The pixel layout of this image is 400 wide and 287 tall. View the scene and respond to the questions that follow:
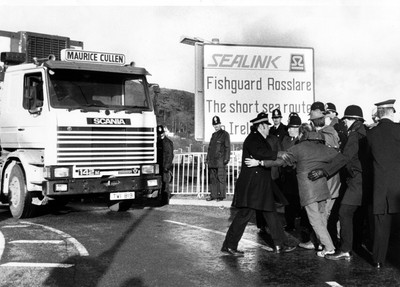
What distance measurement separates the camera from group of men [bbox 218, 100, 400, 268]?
268 inches

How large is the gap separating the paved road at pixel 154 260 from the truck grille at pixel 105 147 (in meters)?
1.22

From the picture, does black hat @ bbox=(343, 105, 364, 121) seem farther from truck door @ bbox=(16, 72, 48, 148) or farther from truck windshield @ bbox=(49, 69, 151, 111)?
truck door @ bbox=(16, 72, 48, 148)

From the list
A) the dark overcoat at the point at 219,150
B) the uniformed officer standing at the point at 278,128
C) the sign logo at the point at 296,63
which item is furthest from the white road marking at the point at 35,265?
the sign logo at the point at 296,63

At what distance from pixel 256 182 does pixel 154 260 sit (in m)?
1.72

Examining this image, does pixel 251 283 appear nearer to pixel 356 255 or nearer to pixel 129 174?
pixel 356 255

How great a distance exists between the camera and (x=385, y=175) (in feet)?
22.4

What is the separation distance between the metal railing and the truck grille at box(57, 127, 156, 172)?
359 cm

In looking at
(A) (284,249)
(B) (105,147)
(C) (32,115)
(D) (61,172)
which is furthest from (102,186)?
(A) (284,249)

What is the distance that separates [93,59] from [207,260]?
5931 mm

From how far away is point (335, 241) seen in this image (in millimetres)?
8211

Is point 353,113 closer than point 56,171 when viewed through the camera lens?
Yes

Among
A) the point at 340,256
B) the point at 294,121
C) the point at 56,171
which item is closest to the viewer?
the point at 340,256

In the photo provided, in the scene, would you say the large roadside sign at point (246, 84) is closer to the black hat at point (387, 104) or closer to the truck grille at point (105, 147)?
the truck grille at point (105, 147)

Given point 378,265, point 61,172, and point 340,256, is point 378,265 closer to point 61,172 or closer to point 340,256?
point 340,256
